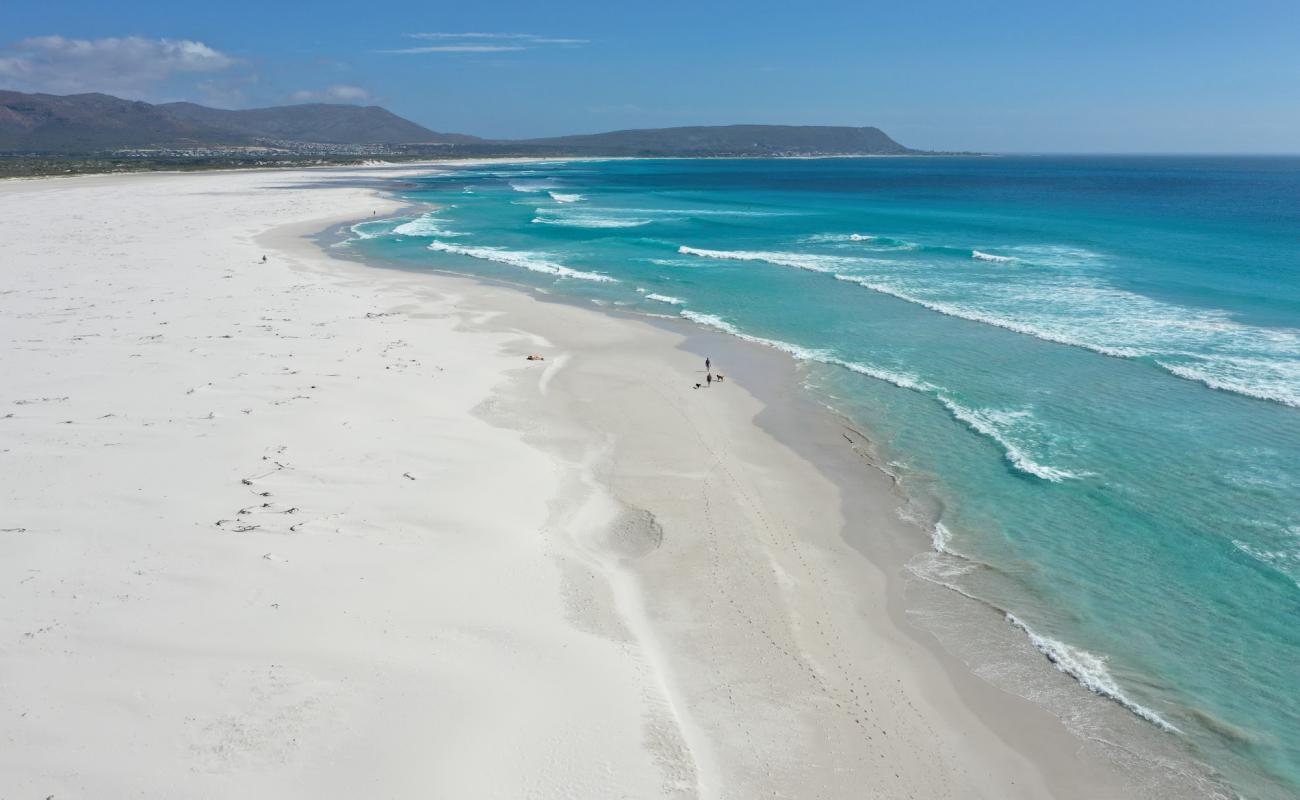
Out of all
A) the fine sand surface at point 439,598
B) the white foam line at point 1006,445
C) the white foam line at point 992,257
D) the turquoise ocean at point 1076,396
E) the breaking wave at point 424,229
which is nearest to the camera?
A: the fine sand surface at point 439,598

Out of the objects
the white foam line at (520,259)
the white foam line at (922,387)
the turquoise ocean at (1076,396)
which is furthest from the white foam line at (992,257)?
the white foam line at (520,259)

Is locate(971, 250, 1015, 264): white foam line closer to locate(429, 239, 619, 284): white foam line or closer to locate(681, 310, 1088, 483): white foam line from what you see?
locate(681, 310, 1088, 483): white foam line

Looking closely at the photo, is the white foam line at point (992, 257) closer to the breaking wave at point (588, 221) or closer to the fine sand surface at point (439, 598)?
the breaking wave at point (588, 221)

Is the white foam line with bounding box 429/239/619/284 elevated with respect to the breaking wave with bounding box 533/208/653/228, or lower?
lower

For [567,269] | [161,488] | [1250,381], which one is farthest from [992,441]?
[567,269]

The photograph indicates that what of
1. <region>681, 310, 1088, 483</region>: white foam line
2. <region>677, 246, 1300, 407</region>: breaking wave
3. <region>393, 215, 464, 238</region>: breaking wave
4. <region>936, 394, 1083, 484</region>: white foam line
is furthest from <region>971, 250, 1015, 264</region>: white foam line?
<region>393, 215, 464, 238</region>: breaking wave

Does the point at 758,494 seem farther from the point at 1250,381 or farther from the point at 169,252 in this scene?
the point at 169,252
